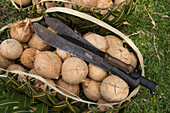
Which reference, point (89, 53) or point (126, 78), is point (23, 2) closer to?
point (89, 53)

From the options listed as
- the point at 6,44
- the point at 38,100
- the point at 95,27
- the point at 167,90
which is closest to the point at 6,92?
the point at 38,100

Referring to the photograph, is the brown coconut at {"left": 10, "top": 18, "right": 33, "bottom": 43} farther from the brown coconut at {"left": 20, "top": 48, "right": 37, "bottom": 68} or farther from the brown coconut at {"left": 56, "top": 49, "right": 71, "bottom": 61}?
the brown coconut at {"left": 56, "top": 49, "right": 71, "bottom": 61}

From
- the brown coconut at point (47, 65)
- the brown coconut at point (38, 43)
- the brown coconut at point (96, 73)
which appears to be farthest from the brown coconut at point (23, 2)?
the brown coconut at point (96, 73)

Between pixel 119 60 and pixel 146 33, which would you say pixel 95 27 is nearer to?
pixel 119 60

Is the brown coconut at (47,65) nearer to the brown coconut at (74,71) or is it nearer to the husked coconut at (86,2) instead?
the brown coconut at (74,71)

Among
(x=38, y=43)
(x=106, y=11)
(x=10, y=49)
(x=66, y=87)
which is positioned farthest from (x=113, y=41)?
(x=10, y=49)
